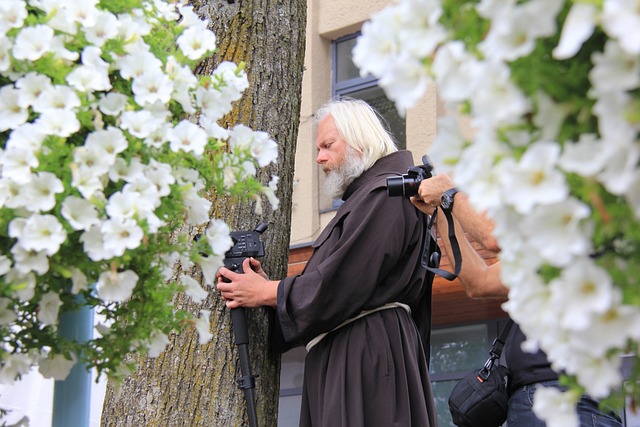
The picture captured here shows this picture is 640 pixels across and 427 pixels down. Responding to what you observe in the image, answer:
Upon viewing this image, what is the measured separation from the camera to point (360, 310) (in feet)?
11.8

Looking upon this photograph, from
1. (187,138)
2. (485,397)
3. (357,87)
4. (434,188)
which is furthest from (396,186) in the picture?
(357,87)

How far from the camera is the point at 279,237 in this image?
3.84 meters

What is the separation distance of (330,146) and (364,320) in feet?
2.66

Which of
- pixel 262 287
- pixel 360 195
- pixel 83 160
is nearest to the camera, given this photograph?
pixel 83 160

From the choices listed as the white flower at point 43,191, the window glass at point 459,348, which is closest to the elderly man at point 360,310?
the white flower at point 43,191

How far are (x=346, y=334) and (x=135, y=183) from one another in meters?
1.89

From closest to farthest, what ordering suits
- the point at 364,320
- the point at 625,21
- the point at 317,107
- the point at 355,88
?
the point at 625,21, the point at 364,320, the point at 317,107, the point at 355,88

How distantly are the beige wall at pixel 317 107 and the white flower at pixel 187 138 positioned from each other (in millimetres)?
6506

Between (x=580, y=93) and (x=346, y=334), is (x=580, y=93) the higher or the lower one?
the higher one

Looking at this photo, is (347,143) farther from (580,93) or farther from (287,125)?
(580,93)

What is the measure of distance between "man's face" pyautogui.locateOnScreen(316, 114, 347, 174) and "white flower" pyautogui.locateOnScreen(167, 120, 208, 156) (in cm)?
209

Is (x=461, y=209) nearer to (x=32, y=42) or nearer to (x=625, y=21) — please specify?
(x=32, y=42)

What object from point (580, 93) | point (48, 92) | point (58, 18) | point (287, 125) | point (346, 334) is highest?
point (287, 125)

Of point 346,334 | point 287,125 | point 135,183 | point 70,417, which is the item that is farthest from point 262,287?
point 135,183
